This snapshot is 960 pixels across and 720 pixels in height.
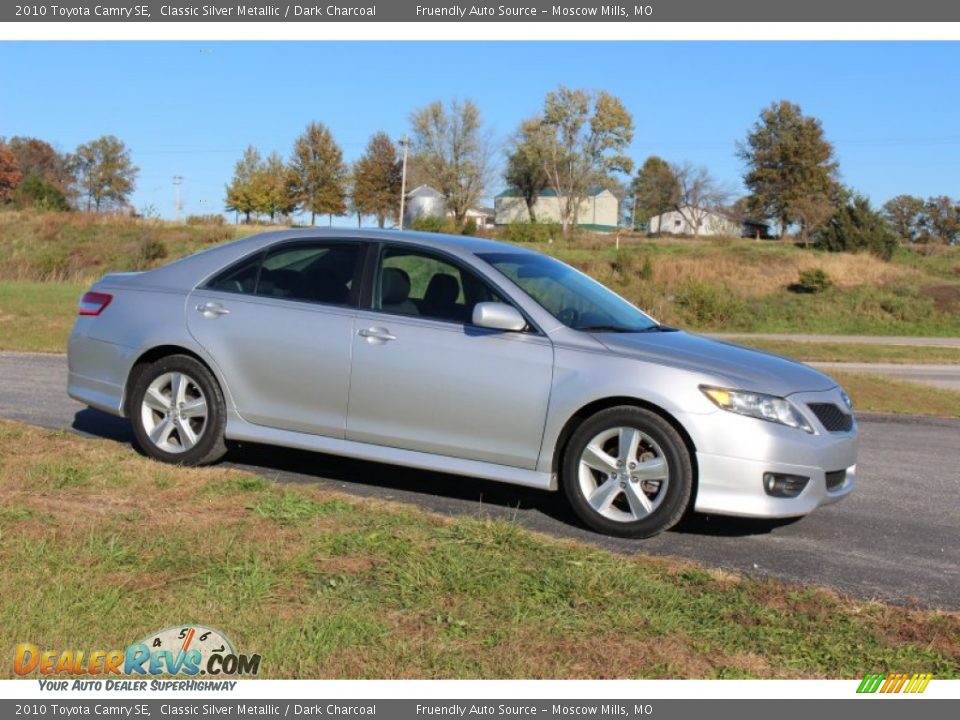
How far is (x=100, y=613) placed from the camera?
416 cm

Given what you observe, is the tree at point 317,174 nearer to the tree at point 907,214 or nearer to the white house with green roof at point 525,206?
the white house with green roof at point 525,206

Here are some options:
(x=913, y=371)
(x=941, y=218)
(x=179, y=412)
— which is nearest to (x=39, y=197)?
(x=913, y=371)

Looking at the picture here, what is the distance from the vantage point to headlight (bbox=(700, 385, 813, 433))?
5.76 meters

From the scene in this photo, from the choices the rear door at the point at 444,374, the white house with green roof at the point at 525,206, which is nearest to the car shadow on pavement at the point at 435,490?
the rear door at the point at 444,374

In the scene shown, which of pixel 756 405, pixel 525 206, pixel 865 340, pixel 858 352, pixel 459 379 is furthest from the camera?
pixel 525 206

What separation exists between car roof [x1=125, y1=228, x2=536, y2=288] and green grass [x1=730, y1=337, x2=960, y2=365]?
16271mm

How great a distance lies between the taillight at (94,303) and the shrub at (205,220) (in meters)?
44.4

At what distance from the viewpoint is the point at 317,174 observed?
56.8 m

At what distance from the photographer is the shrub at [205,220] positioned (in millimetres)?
50469

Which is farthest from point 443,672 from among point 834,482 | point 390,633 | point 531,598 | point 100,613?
point 834,482

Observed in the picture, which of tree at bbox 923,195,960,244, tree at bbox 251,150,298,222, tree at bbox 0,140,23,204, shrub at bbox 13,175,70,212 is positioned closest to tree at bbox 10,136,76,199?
tree at bbox 0,140,23,204

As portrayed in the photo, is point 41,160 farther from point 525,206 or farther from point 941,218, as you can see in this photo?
point 941,218

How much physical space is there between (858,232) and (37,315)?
136 ft

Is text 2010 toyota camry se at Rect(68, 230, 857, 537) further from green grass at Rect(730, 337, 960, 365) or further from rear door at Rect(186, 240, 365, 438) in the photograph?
green grass at Rect(730, 337, 960, 365)
